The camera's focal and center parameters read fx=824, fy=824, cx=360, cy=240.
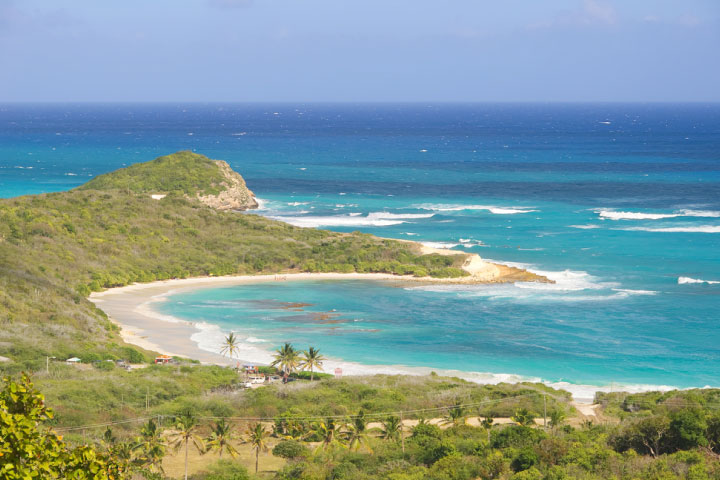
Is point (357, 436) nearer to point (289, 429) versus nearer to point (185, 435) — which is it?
point (289, 429)

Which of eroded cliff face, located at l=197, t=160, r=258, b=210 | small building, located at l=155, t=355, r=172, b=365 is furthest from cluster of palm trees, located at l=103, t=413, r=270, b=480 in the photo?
eroded cliff face, located at l=197, t=160, r=258, b=210

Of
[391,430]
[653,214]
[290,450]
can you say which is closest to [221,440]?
[290,450]

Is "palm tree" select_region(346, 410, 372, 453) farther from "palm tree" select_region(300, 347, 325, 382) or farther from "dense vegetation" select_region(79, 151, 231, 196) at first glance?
"dense vegetation" select_region(79, 151, 231, 196)

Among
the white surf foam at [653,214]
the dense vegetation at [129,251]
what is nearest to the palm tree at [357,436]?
the dense vegetation at [129,251]

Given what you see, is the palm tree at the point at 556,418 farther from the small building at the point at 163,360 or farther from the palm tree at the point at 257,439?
the small building at the point at 163,360

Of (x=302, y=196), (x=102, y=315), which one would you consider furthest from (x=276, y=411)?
(x=302, y=196)

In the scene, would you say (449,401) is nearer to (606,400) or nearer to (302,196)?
(606,400)
